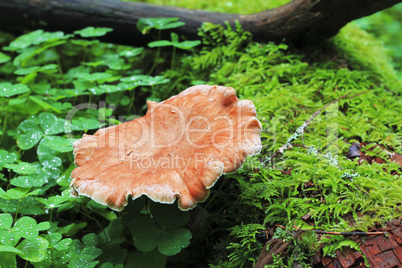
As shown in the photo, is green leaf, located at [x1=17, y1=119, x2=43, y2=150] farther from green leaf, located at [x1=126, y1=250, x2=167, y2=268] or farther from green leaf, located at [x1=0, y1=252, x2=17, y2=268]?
Result: green leaf, located at [x1=126, y1=250, x2=167, y2=268]

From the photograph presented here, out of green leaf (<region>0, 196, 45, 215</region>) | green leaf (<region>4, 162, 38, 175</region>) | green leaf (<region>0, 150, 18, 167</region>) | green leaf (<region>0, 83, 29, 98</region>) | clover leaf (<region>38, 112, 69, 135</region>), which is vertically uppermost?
green leaf (<region>0, 83, 29, 98</region>)

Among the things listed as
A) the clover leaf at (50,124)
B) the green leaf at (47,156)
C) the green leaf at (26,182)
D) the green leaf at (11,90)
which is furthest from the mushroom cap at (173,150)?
the green leaf at (11,90)

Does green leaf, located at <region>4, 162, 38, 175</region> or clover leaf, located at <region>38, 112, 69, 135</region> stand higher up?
clover leaf, located at <region>38, 112, 69, 135</region>

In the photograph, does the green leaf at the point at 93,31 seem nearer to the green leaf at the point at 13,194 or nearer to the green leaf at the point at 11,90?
the green leaf at the point at 11,90

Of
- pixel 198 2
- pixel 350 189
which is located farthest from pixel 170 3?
pixel 350 189

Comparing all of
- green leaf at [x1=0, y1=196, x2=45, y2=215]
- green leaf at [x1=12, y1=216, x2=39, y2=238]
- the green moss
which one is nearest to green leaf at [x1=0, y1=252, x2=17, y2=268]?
green leaf at [x1=12, y1=216, x2=39, y2=238]

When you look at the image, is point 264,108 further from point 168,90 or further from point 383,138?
point 168,90
